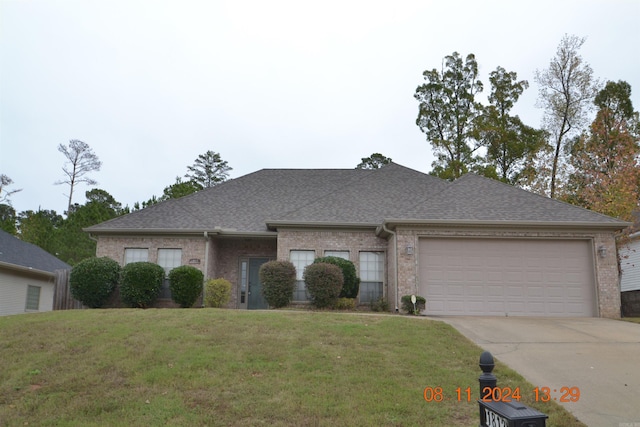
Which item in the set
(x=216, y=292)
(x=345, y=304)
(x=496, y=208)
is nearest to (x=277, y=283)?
(x=216, y=292)

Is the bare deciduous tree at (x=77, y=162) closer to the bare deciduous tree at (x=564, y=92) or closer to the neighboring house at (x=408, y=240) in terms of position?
the neighboring house at (x=408, y=240)

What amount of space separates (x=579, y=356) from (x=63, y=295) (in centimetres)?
1458

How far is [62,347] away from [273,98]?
13.8 m

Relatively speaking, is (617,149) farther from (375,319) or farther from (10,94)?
(10,94)

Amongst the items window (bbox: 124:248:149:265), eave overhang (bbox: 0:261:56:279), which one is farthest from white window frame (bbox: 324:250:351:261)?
eave overhang (bbox: 0:261:56:279)

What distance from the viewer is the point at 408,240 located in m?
14.3

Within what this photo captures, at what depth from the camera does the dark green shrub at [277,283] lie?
14352 mm

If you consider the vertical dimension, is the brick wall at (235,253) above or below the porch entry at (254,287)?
above

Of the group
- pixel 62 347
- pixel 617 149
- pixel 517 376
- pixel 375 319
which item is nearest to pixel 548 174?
pixel 617 149

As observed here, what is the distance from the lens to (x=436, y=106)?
1153 inches

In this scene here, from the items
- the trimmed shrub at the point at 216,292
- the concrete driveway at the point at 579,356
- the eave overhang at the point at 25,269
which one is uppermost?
the eave overhang at the point at 25,269

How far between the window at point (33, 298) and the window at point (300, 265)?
43.9ft
